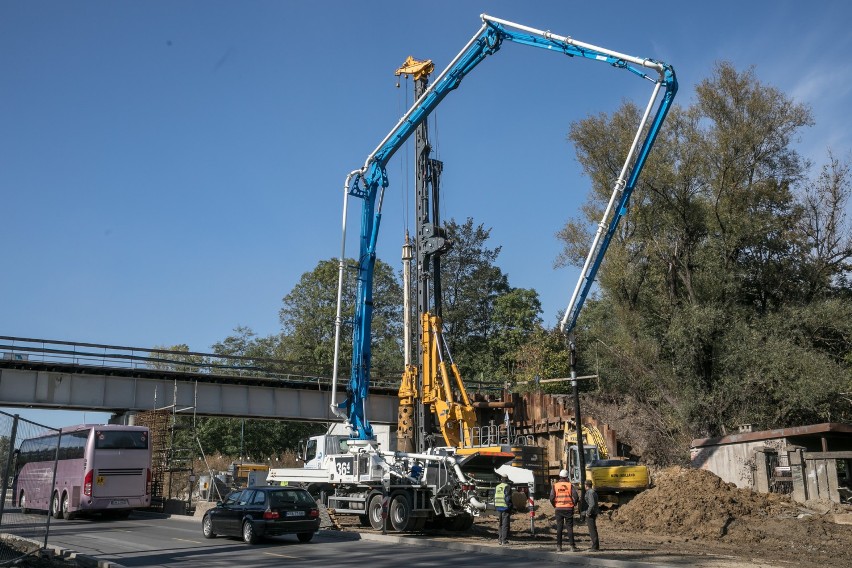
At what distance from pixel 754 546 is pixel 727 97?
95.7 feet

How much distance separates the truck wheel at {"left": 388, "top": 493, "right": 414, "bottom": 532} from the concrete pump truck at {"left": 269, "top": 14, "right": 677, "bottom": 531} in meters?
0.03

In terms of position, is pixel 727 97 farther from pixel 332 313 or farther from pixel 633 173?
pixel 332 313

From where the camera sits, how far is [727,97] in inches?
1699

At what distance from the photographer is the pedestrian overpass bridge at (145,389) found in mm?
37156

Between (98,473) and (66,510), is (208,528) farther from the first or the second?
(66,510)

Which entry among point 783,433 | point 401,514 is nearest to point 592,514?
point 401,514

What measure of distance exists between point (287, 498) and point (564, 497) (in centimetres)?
683

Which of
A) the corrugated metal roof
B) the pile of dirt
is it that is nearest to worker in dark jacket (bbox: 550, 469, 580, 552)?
the pile of dirt

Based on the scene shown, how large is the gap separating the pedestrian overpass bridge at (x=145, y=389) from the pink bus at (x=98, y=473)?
6.31 metres

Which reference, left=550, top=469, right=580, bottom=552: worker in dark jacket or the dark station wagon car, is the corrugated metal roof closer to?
left=550, top=469, right=580, bottom=552: worker in dark jacket

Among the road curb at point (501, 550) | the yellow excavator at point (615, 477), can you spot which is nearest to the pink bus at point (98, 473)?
the road curb at point (501, 550)

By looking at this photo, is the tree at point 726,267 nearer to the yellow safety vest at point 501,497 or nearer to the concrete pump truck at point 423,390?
the concrete pump truck at point 423,390

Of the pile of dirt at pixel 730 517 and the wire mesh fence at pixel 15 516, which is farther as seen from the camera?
the pile of dirt at pixel 730 517

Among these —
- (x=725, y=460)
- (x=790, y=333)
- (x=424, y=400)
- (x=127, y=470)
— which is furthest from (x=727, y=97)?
(x=127, y=470)
